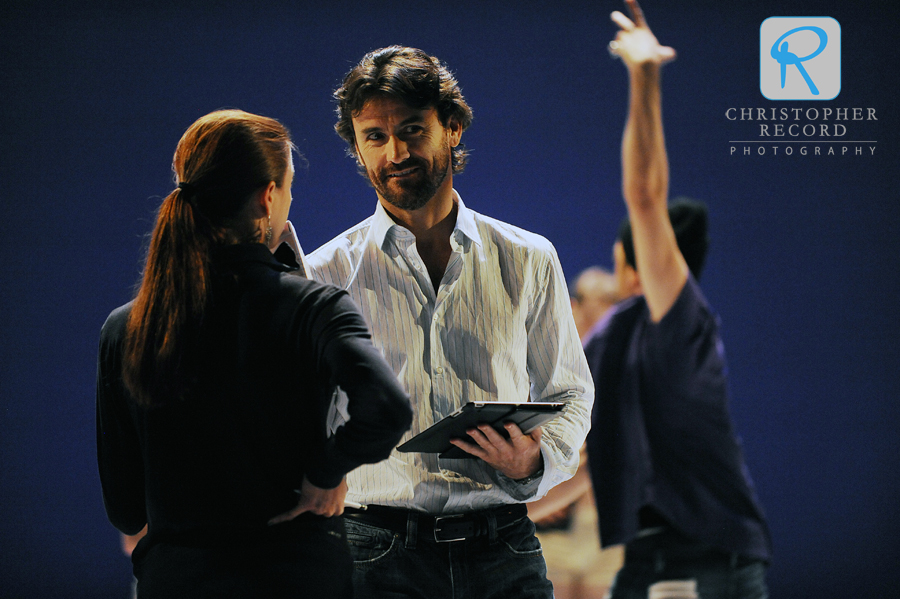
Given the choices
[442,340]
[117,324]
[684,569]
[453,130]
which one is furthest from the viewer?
[684,569]

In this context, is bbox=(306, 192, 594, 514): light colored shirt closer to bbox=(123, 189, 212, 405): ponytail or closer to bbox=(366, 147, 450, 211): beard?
bbox=(366, 147, 450, 211): beard

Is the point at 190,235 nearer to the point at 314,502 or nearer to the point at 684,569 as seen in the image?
the point at 314,502

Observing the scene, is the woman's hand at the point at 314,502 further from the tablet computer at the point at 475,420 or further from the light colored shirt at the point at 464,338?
the light colored shirt at the point at 464,338

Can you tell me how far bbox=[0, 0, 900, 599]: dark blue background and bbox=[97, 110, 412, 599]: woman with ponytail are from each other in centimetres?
216

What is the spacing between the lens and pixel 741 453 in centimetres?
349

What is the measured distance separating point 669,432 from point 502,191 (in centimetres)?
125

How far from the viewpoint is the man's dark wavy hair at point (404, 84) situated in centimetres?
202

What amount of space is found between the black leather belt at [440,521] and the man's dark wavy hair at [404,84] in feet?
3.23

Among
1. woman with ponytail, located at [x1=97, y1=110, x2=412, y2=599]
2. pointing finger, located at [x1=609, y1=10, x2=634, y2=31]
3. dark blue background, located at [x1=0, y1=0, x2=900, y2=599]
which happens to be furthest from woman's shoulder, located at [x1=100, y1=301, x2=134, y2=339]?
pointing finger, located at [x1=609, y1=10, x2=634, y2=31]

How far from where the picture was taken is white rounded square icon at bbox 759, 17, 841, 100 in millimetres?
3580

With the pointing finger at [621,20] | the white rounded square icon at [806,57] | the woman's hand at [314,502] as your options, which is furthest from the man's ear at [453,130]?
the white rounded square icon at [806,57]

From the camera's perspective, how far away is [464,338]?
6.54 feet

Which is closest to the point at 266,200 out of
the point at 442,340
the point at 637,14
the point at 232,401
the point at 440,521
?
the point at 232,401

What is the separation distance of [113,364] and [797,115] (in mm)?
3223
